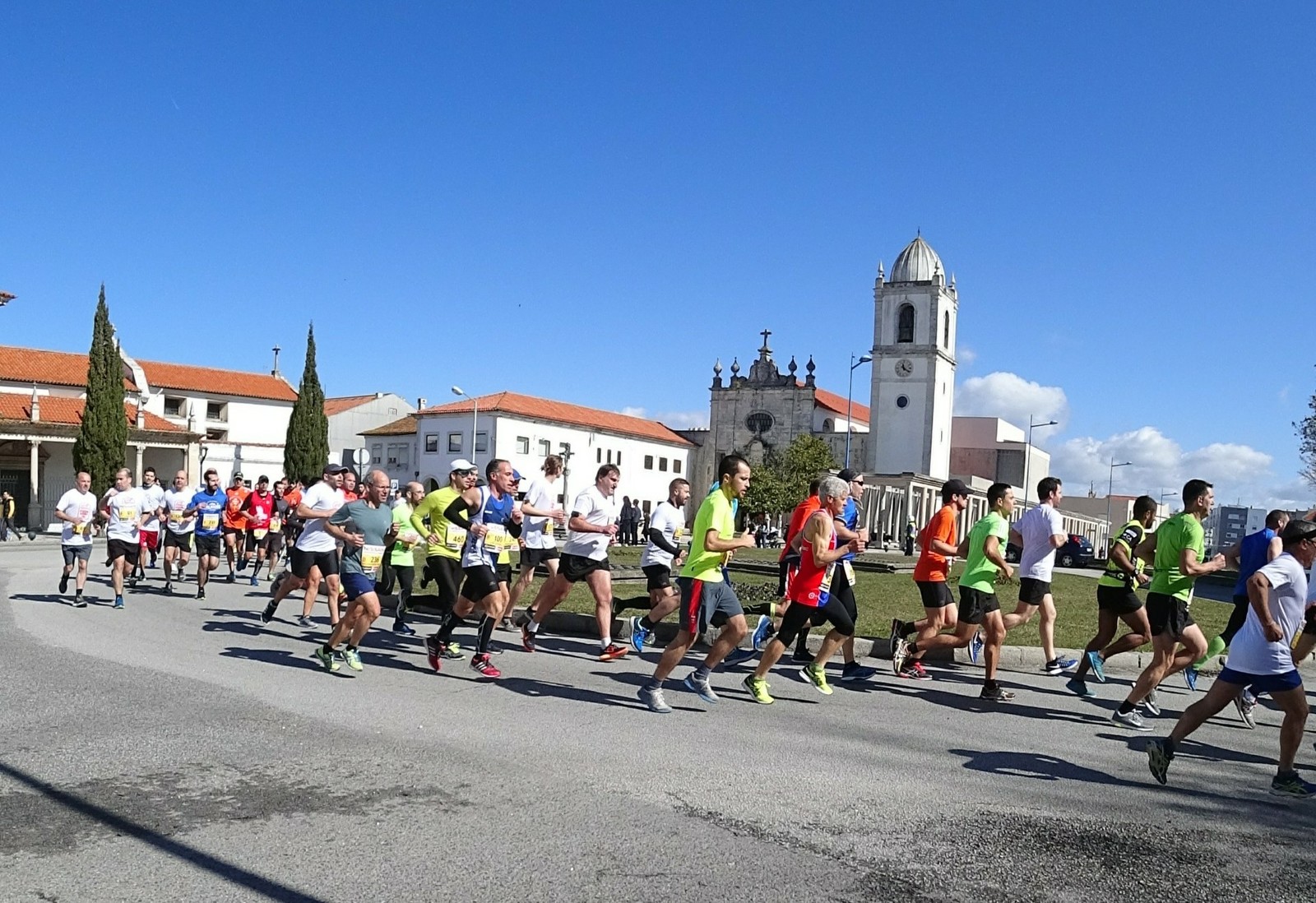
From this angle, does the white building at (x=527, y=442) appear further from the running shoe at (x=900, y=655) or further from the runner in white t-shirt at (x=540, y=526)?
the running shoe at (x=900, y=655)

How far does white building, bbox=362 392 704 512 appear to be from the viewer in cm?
7044

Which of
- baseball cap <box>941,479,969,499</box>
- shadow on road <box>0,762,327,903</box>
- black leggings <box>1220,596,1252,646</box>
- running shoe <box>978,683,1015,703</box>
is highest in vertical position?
baseball cap <box>941,479,969,499</box>

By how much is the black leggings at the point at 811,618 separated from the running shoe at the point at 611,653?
225 centimetres

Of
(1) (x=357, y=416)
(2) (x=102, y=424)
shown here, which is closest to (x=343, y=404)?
(1) (x=357, y=416)

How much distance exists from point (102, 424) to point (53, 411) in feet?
22.5

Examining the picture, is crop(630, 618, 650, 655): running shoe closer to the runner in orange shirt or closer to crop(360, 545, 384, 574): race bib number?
crop(360, 545, 384, 574): race bib number

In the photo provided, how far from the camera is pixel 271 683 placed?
8625 millimetres

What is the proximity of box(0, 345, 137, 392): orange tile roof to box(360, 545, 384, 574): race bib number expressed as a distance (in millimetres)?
52540

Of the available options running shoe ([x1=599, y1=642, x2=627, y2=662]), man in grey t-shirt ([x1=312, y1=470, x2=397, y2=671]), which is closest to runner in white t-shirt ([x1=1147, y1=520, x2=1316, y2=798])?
running shoe ([x1=599, y1=642, x2=627, y2=662])

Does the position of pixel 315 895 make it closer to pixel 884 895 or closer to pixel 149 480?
pixel 884 895

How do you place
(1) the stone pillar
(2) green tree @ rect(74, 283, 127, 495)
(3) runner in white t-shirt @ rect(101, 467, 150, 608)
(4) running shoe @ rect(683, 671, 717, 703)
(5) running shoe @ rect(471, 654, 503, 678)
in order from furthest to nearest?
(2) green tree @ rect(74, 283, 127, 495) → (1) the stone pillar → (3) runner in white t-shirt @ rect(101, 467, 150, 608) → (5) running shoe @ rect(471, 654, 503, 678) → (4) running shoe @ rect(683, 671, 717, 703)

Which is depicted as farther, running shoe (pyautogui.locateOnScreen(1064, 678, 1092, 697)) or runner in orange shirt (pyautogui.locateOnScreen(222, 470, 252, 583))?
runner in orange shirt (pyautogui.locateOnScreen(222, 470, 252, 583))

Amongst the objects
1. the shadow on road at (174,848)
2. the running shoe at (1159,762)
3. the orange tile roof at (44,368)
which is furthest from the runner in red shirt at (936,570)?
the orange tile roof at (44,368)

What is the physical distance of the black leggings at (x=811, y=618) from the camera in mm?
8273
